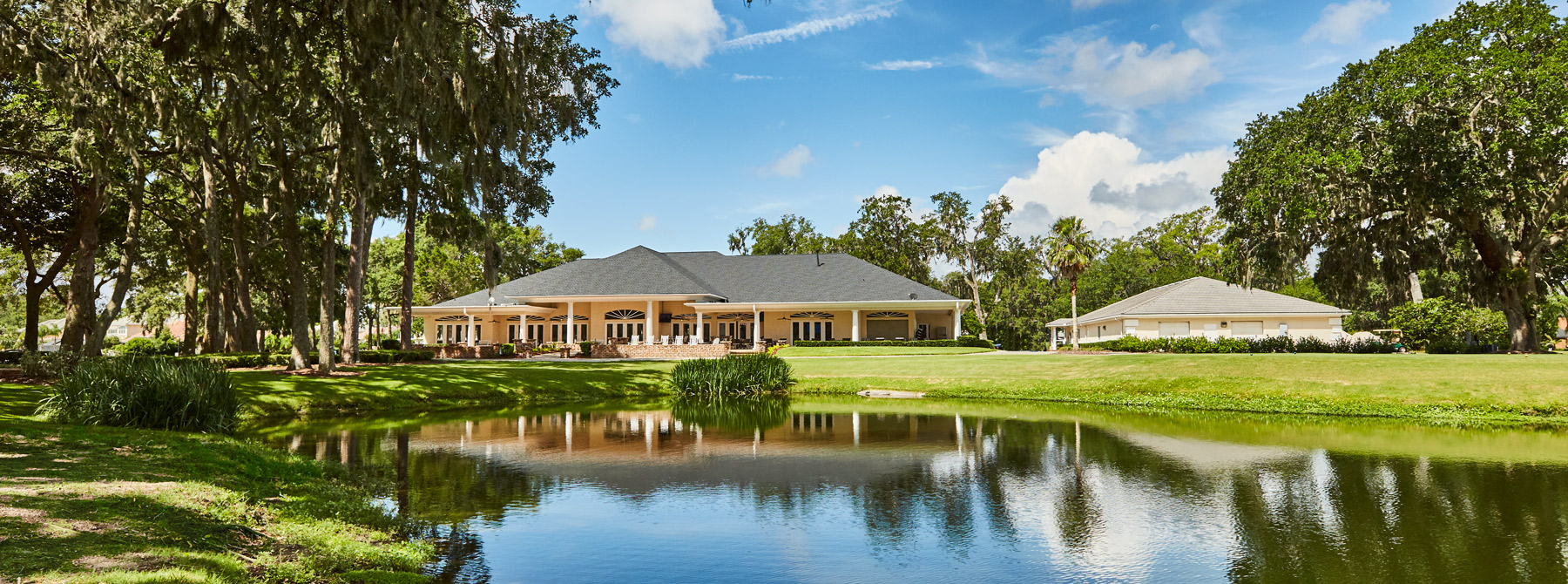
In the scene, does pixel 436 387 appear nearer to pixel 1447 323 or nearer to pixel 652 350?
pixel 652 350

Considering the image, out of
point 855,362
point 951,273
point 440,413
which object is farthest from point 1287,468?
point 951,273

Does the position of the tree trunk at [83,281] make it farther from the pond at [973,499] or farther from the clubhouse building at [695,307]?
the clubhouse building at [695,307]

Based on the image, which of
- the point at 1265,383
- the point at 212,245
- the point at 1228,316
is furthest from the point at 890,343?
the point at 212,245

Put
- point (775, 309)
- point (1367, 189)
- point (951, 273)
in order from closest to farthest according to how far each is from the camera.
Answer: point (1367, 189) → point (775, 309) → point (951, 273)

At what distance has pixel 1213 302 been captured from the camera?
43.1 m

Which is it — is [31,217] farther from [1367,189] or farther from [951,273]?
[951,273]

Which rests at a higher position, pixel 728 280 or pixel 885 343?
pixel 728 280

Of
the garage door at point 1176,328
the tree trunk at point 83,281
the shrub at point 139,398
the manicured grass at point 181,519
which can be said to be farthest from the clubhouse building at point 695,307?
the manicured grass at point 181,519

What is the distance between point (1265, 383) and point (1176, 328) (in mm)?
22747

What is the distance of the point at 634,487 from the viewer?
1031 centimetres

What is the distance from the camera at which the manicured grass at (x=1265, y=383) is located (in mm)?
18312

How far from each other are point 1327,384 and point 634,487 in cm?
1824

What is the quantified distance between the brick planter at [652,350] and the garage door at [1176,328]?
22.2 m

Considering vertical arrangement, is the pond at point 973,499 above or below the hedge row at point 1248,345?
below
